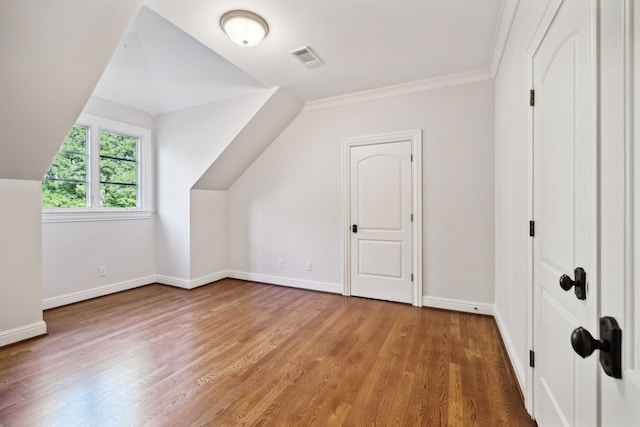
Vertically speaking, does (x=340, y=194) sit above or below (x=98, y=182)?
below

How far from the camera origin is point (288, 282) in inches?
168

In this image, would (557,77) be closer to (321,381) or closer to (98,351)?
(321,381)

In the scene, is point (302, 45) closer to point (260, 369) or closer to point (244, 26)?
point (244, 26)

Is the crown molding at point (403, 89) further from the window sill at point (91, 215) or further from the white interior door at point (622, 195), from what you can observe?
the window sill at point (91, 215)

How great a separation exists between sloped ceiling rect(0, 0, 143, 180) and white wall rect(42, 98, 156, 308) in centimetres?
133

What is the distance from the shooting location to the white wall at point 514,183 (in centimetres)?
174

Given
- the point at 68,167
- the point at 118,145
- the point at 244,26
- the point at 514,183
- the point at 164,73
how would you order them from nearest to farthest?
the point at 514,183, the point at 244,26, the point at 164,73, the point at 68,167, the point at 118,145

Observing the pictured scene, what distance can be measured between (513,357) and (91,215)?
15.9 feet

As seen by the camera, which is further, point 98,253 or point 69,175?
point 98,253

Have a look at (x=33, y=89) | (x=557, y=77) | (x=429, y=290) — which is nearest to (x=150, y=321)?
(x=33, y=89)

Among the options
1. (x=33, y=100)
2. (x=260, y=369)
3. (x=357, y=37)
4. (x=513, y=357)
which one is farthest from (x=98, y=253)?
(x=513, y=357)

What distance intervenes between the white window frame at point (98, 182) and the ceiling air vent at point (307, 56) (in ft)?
9.57

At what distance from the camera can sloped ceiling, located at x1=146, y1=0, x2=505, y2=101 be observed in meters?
2.10

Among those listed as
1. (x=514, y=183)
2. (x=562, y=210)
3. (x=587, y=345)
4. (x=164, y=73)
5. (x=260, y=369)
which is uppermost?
(x=164, y=73)
